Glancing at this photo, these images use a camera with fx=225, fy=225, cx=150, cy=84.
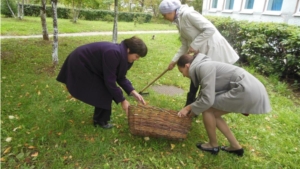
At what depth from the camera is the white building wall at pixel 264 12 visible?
8992 mm

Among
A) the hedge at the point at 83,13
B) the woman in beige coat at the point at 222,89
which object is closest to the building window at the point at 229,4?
the hedge at the point at 83,13

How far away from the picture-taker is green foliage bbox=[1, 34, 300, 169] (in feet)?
8.64

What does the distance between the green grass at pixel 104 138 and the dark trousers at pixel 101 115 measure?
138 mm

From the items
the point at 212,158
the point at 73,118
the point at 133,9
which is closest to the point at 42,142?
the point at 73,118

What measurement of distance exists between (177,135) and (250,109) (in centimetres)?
89

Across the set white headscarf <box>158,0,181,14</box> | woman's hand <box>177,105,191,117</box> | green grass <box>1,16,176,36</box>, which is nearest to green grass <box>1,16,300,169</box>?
woman's hand <box>177,105,191,117</box>

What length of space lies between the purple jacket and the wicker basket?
0.28 meters

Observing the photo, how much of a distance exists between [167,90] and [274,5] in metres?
8.51

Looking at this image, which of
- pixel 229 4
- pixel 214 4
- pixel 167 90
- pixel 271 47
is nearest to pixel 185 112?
pixel 167 90

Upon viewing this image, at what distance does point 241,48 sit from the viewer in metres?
6.80

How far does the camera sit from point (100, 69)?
2.63 m

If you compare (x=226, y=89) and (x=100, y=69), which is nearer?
(x=226, y=89)

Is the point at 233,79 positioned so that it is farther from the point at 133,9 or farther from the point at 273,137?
the point at 133,9

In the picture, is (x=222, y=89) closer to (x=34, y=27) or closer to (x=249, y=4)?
(x=249, y=4)
